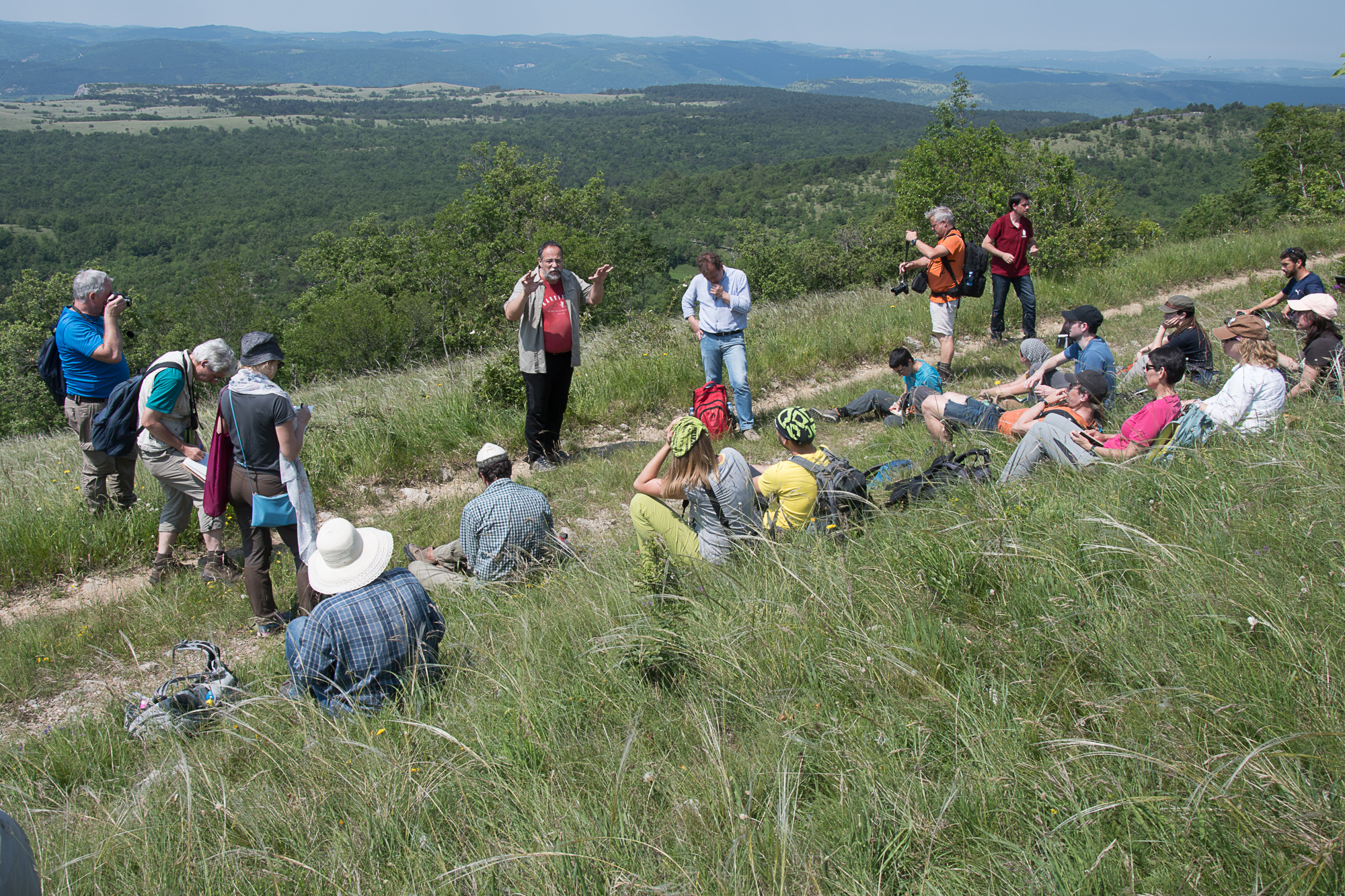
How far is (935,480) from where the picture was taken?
416 cm

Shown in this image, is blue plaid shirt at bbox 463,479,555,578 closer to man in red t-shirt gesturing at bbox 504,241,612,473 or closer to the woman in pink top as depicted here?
man in red t-shirt gesturing at bbox 504,241,612,473

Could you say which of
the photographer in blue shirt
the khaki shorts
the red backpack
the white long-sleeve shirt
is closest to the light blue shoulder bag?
the photographer in blue shirt

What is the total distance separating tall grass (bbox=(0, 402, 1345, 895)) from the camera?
169cm

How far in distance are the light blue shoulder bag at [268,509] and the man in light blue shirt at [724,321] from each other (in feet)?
12.2

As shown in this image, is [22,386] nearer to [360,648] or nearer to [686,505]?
[686,505]

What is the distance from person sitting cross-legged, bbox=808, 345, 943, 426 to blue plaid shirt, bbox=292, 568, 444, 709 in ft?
14.8

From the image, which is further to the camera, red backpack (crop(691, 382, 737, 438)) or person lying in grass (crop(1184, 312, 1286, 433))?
red backpack (crop(691, 382, 737, 438))

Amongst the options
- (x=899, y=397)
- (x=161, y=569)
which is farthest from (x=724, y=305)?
(x=161, y=569)

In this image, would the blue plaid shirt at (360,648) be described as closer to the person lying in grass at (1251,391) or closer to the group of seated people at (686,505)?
the group of seated people at (686,505)

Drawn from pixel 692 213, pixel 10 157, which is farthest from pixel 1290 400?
pixel 10 157

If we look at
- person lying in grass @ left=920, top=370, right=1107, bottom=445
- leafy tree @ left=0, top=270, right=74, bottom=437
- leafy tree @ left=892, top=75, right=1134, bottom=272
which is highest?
leafy tree @ left=892, top=75, right=1134, bottom=272

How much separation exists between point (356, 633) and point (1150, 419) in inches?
177

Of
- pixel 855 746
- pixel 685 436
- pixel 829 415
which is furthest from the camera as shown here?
pixel 829 415

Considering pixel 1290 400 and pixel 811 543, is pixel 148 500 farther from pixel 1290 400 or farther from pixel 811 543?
pixel 1290 400
